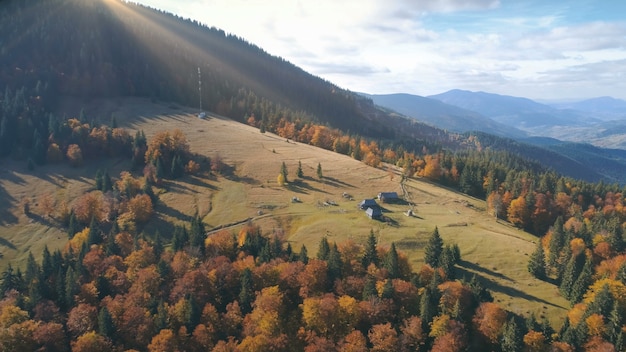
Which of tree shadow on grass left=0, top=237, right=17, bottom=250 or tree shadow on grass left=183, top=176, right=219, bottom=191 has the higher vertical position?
tree shadow on grass left=183, top=176, right=219, bottom=191

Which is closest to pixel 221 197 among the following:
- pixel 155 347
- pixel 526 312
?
pixel 155 347

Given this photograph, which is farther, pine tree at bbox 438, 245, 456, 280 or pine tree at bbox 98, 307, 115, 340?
pine tree at bbox 438, 245, 456, 280

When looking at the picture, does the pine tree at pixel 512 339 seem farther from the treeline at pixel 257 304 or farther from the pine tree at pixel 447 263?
the pine tree at pixel 447 263

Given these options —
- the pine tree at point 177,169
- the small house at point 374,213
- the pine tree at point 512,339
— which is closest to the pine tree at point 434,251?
the small house at point 374,213

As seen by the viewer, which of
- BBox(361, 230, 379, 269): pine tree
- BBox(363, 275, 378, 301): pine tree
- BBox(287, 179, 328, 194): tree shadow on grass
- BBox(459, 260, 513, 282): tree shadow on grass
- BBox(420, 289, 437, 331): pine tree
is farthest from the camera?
BBox(287, 179, 328, 194): tree shadow on grass

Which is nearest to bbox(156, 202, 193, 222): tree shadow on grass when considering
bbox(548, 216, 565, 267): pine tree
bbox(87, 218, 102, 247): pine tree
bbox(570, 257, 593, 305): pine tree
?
bbox(87, 218, 102, 247): pine tree

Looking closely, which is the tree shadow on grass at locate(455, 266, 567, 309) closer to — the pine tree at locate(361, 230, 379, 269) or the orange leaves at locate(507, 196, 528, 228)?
the pine tree at locate(361, 230, 379, 269)
